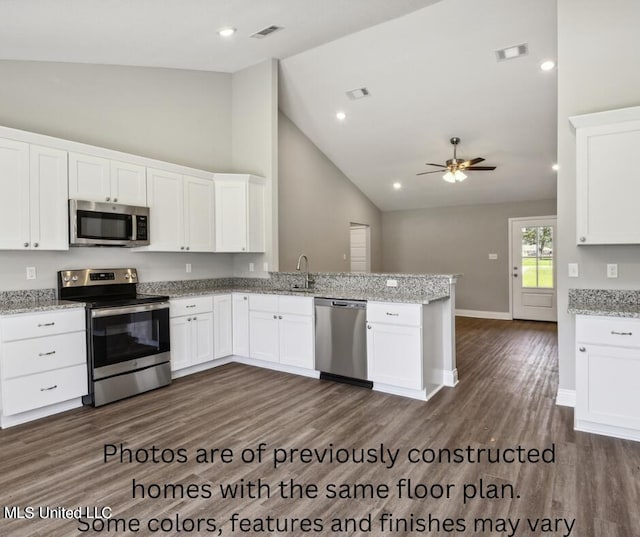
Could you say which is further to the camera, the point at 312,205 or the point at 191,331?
the point at 312,205

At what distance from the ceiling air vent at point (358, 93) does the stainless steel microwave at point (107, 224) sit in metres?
3.11

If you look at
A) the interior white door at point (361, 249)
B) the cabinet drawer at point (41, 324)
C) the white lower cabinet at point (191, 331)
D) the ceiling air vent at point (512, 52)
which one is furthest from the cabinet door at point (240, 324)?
the interior white door at point (361, 249)

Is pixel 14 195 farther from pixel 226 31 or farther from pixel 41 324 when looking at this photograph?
pixel 226 31

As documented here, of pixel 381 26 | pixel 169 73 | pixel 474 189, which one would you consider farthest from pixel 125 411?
pixel 474 189

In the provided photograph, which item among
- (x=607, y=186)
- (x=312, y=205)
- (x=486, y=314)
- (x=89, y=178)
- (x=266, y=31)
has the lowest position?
(x=486, y=314)

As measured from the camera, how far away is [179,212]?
177 inches

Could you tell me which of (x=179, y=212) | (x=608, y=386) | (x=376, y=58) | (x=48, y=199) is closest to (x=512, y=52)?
(x=376, y=58)

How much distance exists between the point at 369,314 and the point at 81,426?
2436mm

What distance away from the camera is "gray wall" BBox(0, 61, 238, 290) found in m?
3.56

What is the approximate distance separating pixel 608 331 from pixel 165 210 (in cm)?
404

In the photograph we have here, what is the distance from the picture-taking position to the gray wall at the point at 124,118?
3.56 m

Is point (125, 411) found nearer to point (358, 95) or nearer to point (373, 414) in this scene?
point (373, 414)

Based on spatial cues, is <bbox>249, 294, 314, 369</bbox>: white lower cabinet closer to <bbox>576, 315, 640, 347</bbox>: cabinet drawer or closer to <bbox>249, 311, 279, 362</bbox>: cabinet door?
<bbox>249, 311, 279, 362</bbox>: cabinet door

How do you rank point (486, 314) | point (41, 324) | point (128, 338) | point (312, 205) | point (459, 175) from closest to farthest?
point (41, 324) < point (128, 338) < point (459, 175) < point (312, 205) < point (486, 314)
